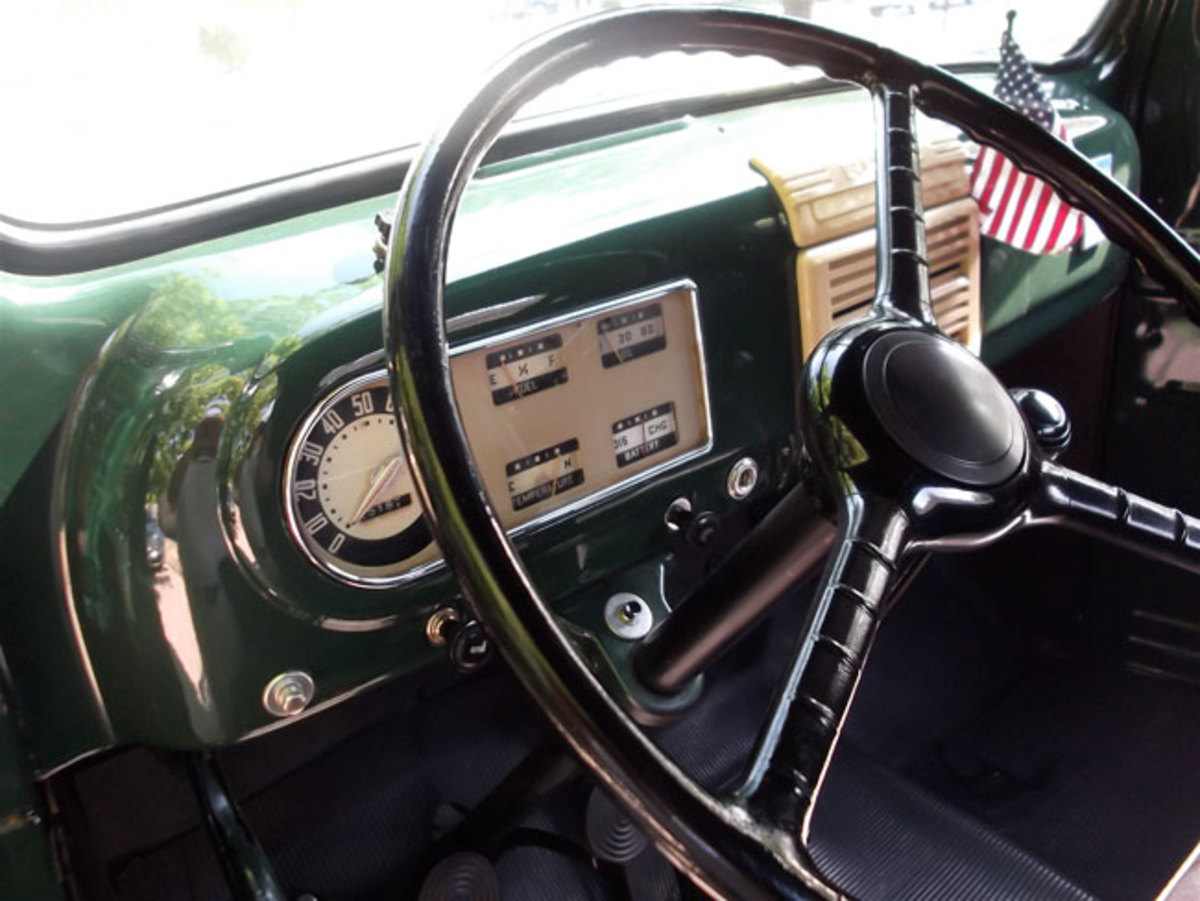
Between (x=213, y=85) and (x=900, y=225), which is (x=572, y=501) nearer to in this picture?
(x=900, y=225)

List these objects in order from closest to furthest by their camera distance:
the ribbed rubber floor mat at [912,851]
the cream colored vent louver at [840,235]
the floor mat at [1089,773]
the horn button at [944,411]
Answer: the horn button at [944,411]
the cream colored vent louver at [840,235]
the ribbed rubber floor mat at [912,851]
the floor mat at [1089,773]

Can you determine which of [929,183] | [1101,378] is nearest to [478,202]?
[929,183]

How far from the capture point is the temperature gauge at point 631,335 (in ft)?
3.61

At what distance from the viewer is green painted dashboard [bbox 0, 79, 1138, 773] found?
2.98 feet

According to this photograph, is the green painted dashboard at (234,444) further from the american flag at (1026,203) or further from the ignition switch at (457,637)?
the american flag at (1026,203)

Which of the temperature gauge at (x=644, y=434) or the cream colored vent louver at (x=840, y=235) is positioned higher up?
the cream colored vent louver at (x=840, y=235)

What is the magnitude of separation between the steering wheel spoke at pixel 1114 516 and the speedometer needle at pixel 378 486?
541 millimetres

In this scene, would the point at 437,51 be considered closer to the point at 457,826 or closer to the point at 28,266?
the point at 28,266

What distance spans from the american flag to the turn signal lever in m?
0.58

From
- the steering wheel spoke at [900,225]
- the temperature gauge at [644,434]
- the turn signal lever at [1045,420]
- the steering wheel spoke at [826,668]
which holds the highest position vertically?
the steering wheel spoke at [900,225]

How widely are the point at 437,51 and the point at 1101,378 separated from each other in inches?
52.3

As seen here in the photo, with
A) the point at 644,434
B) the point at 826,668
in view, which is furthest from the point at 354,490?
the point at 826,668

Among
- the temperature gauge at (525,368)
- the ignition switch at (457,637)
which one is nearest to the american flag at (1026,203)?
the temperature gauge at (525,368)

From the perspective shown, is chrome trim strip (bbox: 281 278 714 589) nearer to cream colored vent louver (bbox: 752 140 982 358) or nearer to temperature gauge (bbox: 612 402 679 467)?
temperature gauge (bbox: 612 402 679 467)
